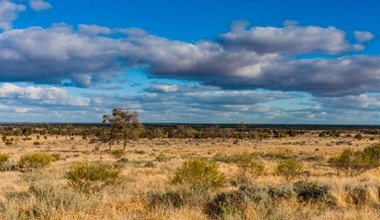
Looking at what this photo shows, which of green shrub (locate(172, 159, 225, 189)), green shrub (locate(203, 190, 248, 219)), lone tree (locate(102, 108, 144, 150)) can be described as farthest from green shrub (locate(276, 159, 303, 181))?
lone tree (locate(102, 108, 144, 150))

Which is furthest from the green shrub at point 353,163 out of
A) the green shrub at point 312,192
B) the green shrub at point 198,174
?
the green shrub at point 312,192

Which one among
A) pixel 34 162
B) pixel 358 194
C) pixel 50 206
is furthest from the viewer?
pixel 34 162

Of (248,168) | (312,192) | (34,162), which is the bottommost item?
(34,162)

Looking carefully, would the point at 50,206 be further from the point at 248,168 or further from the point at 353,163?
the point at 353,163

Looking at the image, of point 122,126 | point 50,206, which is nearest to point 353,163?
point 50,206

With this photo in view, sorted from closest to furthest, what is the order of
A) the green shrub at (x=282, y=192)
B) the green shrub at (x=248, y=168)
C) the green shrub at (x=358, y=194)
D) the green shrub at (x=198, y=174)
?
the green shrub at (x=282, y=192)
the green shrub at (x=358, y=194)
the green shrub at (x=198, y=174)
the green shrub at (x=248, y=168)

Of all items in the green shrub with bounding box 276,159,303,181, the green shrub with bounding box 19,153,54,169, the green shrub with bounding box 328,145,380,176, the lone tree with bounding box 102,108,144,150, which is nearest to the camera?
the green shrub with bounding box 276,159,303,181

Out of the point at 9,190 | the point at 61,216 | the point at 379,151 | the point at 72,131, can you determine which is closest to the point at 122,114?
the point at 379,151

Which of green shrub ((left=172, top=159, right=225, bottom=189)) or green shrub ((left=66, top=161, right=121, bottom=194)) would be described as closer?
green shrub ((left=172, top=159, right=225, bottom=189))

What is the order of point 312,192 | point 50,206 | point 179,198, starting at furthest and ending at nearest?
point 312,192, point 179,198, point 50,206

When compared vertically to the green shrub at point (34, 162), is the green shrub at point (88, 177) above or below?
above

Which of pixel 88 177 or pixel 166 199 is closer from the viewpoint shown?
pixel 166 199

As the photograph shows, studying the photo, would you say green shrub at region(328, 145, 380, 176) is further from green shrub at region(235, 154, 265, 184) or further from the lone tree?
the lone tree

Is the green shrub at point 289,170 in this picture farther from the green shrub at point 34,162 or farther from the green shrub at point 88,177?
the green shrub at point 34,162
